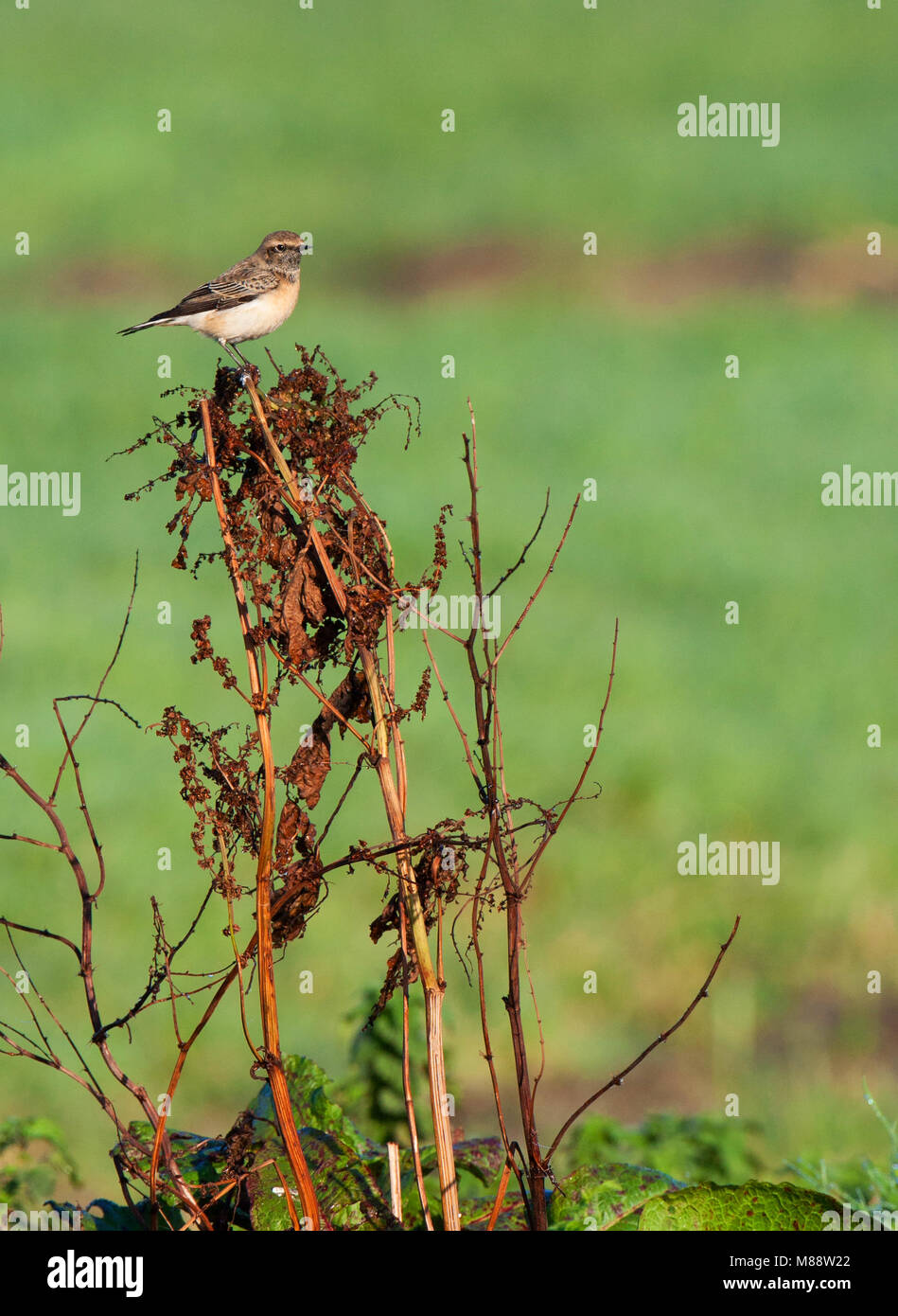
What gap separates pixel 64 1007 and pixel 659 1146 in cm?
334

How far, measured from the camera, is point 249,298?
4.43m

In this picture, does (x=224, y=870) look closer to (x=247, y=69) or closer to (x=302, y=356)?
(x=302, y=356)

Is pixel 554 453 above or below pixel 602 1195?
above

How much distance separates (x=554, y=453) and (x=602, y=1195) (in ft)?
35.7

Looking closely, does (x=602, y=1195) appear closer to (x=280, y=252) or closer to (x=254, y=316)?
(x=254, y=316)

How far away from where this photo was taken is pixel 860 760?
920 centimetres

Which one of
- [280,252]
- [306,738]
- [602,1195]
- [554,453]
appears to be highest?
[554,453]

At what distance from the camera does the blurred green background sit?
6969mm

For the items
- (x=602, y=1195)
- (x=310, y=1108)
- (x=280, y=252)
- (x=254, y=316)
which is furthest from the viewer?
(x=280, y=252)

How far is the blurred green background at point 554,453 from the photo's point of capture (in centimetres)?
697

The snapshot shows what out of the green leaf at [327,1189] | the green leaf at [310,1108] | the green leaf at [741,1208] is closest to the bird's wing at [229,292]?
the green leaf at [310,1108]

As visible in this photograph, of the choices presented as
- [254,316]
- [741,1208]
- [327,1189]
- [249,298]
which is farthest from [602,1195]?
[249,298]

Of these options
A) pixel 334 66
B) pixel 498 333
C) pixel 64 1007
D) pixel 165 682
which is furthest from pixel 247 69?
pixel 64 1007

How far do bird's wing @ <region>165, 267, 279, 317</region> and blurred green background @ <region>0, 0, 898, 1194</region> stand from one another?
8.94 feet
